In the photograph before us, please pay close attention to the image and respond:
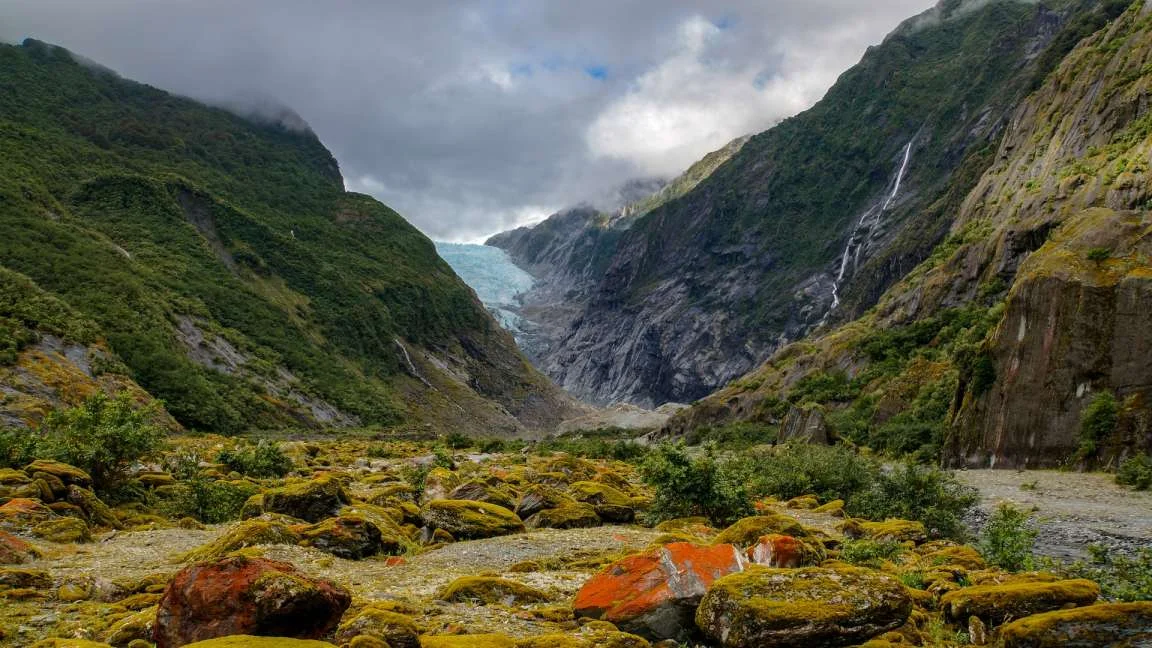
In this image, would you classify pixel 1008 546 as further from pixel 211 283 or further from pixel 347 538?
pixel 211 283

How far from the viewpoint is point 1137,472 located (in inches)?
907

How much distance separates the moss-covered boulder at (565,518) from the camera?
20.8 metres

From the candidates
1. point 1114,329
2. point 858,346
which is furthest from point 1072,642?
point 858,346

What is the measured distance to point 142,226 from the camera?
112438 millimetres

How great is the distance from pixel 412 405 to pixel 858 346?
83.5m

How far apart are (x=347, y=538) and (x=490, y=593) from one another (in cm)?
647

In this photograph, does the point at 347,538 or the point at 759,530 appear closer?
the point at 759,530

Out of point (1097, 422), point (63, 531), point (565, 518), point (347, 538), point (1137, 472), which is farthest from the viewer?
point (1097, 422)

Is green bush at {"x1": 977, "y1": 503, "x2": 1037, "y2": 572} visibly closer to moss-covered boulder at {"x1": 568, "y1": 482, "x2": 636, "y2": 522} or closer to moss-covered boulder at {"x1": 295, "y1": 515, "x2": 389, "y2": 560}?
moss-covered boulder at {"x1": 568, "y1": 482, "x2": 636, "y2": 522}

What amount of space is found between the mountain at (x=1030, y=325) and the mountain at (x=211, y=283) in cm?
5174

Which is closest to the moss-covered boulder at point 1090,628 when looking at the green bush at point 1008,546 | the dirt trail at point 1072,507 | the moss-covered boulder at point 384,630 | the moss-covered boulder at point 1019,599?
the moss-covered boulder at point 1019,599

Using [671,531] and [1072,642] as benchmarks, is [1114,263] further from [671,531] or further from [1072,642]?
[1072,642]

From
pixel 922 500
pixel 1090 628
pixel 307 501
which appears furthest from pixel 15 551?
pixel 922 500

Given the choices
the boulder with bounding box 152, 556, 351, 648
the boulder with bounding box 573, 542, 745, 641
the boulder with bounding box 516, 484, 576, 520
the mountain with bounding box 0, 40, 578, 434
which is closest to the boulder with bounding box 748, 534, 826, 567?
the boulder with bounding box 573, 542, 745, 641
